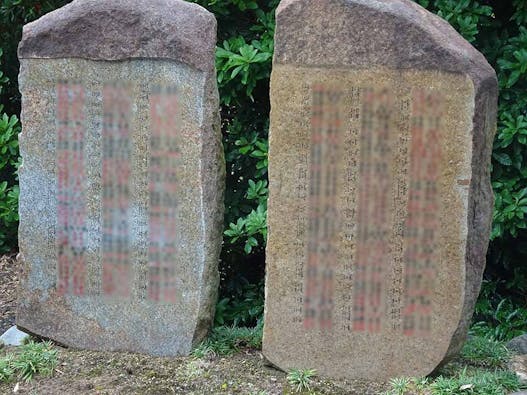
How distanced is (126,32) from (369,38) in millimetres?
1118

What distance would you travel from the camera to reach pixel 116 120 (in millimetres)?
3809

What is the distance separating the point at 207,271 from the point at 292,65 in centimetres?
101

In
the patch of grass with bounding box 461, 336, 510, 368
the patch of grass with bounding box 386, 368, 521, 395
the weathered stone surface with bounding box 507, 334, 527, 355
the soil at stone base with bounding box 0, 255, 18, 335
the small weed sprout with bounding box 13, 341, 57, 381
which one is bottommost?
the soil at stone base with bounding box 0, 255, 18, 335

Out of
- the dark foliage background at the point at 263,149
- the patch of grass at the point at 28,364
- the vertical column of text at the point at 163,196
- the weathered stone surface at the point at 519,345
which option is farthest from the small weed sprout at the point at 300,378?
the weathered stone surface at the point at 519,345

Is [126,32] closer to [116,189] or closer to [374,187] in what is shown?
[116,189]

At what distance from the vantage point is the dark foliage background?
436cm

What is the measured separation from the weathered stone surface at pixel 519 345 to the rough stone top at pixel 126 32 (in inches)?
82.1

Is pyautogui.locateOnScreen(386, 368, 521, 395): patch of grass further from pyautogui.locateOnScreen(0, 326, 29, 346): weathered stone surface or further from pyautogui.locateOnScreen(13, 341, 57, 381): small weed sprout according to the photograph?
pyautogui.locateOnScreen(0, 326, 29, 346): weathered stone surface

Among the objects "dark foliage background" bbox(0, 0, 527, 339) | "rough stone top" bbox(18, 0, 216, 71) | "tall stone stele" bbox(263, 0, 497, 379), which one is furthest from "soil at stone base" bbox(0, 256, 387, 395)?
"rough stone top" bbox(18, 0, 216, 71)

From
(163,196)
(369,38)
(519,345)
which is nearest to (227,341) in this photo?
(163,196)

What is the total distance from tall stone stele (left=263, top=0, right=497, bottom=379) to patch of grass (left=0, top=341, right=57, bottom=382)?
1.02 metres

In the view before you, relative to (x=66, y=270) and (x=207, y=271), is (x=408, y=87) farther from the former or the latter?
(x=66, y=270)

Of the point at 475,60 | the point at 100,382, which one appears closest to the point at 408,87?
the point at 475,60

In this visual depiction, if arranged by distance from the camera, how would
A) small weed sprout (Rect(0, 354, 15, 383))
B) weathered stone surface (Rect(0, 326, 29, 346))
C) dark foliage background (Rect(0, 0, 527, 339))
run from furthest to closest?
dark foliage background (Rect(0, 0, 527, 339)) → weathered stone surface (Rect(0, 326, 29, 346)) → small weed sprout (Rect(0, 354, 15, 383))
